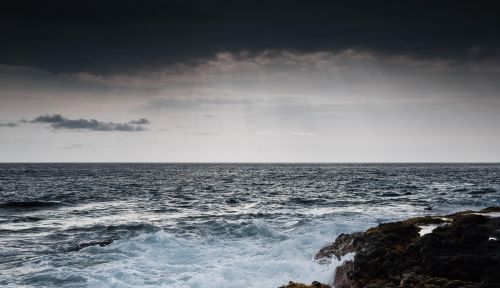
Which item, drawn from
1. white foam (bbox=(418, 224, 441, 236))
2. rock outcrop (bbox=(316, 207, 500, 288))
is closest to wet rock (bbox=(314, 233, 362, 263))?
rock outcrop (bbox=(316, 207, 500, 288))

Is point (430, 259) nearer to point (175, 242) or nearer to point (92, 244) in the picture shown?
point (175, 242)

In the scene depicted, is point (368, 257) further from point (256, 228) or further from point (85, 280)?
point (256, 228)

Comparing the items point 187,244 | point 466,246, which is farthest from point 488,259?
point 187,244

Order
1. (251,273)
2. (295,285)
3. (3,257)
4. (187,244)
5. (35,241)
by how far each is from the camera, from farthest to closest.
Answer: (35,241) → (187,244) → (3,257) → (251,273) → (295,285)

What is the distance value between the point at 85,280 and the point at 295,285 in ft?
28.5

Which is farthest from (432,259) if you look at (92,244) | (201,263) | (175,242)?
(92,244)

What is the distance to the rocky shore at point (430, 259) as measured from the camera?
9852 mm

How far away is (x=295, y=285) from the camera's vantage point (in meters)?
11.3

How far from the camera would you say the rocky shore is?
985cm

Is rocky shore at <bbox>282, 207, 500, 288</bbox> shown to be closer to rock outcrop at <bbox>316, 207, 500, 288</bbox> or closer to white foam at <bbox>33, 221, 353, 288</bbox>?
rock outcrop at <bbox>316, 207, 500, 288</bbox>

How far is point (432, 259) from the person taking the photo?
10914 mm

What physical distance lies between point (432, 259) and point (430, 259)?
5 cm

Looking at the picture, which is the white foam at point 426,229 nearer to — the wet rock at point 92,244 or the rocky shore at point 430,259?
the rocky shore at point 430,259

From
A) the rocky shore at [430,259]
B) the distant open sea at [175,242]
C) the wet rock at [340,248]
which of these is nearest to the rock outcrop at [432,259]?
the rocky shore at [430,259]
